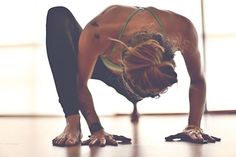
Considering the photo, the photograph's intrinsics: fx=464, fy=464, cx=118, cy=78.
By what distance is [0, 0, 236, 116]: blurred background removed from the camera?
177 inches

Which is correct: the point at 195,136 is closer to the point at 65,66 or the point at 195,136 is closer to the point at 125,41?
the point at 125,41

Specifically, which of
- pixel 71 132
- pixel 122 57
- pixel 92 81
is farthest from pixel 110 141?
pixel 92 81

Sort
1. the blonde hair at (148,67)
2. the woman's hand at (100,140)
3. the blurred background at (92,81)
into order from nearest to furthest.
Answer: the blonde hair at (148,67), the woman's hand at (100,140), the blurred background at (92,81)

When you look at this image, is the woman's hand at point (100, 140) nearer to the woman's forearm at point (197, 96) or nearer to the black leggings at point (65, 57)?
the black leggings at point (65, 57)

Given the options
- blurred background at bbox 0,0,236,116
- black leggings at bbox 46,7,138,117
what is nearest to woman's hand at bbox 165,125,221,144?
black leggings at bbox 46,7,138,117

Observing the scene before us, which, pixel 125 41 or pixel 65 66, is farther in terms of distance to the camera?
pixel 65 66

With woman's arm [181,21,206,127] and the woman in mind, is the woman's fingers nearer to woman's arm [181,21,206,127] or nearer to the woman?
the woman

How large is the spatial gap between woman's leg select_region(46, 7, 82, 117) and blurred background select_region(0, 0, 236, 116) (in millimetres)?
2344

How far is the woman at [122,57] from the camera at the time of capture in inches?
65.9

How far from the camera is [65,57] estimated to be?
193 cm

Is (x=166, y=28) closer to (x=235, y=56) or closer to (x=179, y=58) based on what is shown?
(x=179, y=58)

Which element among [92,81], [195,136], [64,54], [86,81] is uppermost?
[64,54]

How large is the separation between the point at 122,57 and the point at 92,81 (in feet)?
9.60

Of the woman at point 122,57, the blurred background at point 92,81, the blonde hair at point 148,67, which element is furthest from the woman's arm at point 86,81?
the blurred background at point 92,81
